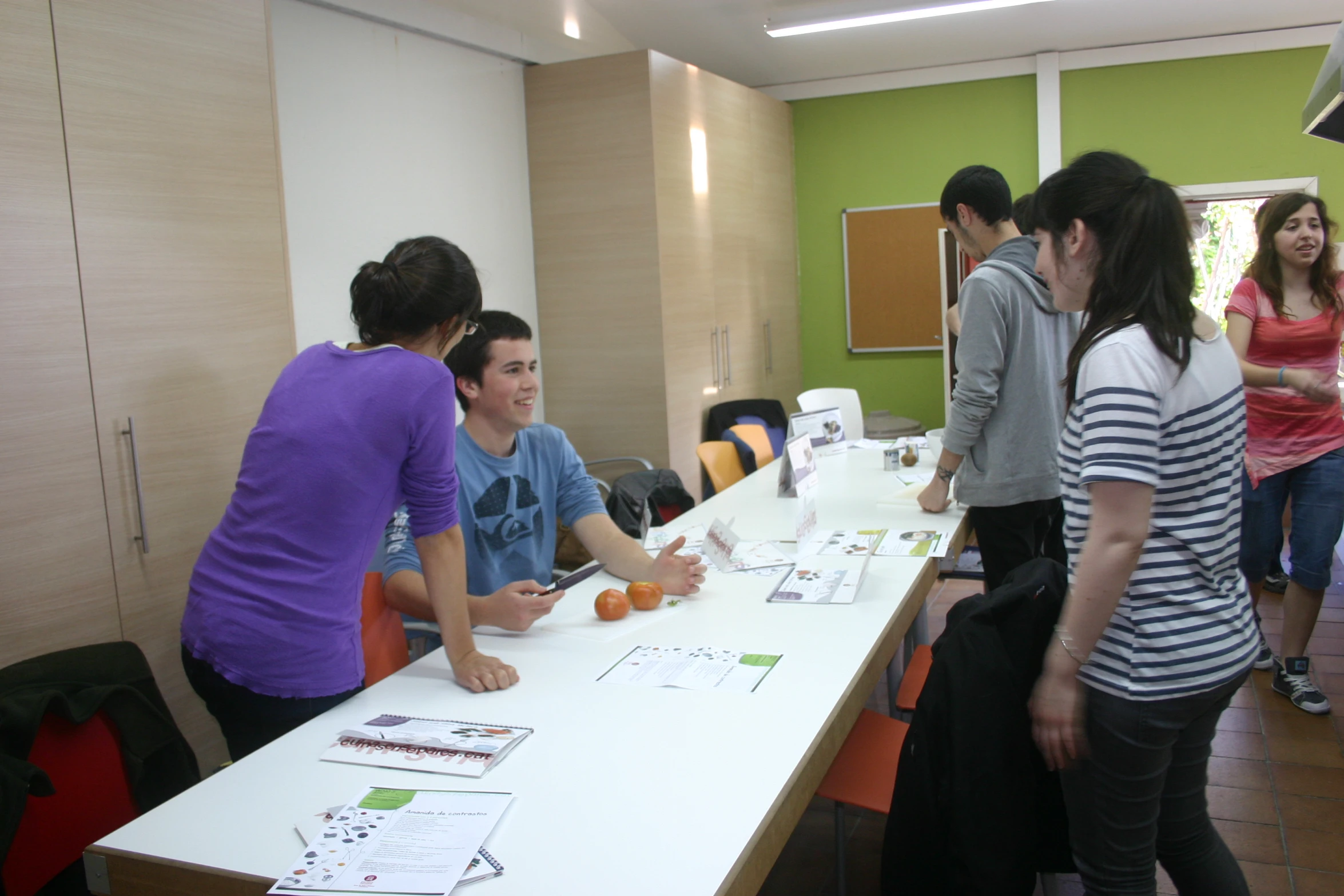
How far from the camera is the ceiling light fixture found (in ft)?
16.6

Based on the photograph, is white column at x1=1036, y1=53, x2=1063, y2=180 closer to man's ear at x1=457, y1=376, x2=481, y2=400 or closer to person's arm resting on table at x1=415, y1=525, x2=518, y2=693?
man's ear at x1=457, y1=376, x2=481, y2=400

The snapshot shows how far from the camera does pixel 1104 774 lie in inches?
57.4

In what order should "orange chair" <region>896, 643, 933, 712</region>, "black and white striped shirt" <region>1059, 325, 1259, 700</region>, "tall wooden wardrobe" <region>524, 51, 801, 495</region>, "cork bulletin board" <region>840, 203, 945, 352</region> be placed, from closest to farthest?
"black and white striped shirt" <region>1059, 325, 1259, 700</region>, "orange chair" <region>896, 643, 933, 712</region>, "tall wooden wardrobe" <region>524, 51, 801, 495</region>, "cork bulletin board" <region>840, 203, 945, 352</region>

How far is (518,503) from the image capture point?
8.06 ft

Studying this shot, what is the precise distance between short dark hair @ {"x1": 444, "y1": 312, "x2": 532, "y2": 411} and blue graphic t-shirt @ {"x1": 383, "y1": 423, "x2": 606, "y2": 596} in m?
0.15

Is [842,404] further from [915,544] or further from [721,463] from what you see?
[915,544]

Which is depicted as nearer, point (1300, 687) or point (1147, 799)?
point (1147, 799)

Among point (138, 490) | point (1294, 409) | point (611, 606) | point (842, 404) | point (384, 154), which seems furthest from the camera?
point (842, 404)

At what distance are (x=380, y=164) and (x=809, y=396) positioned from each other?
8.27 feet

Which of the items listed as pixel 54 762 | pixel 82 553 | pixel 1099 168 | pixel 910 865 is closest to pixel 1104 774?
pixel 910 865

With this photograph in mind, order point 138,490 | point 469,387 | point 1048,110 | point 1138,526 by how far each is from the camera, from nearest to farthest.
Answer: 1. point 1138,526
2. point 469,387
3. point 138,490
4. point 1048,110

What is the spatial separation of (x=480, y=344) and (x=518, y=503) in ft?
1.33

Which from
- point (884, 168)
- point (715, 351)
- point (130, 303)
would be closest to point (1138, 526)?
point (130, 303)

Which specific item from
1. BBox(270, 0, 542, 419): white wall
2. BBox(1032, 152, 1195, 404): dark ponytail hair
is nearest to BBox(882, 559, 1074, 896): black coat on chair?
BBox(1032, 152, 1195, 404): dark ponytail hair
